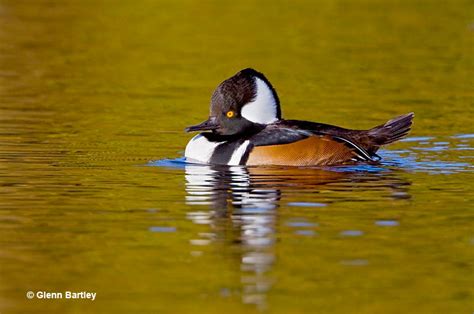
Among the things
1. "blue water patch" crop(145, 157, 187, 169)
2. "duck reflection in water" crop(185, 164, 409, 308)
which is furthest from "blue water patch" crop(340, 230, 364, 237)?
"blue water patch" crop(145, 157, 187, 169)

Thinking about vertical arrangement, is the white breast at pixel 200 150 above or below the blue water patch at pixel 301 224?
above

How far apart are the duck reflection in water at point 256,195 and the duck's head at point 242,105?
0.62 meters

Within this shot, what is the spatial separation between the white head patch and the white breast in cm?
48

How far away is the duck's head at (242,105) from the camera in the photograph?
14.0 m

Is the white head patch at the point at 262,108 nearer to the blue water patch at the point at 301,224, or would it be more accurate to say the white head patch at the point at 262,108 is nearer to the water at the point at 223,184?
the water at the point at 223,184

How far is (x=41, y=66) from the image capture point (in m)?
22.1

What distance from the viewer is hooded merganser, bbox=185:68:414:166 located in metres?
13.6

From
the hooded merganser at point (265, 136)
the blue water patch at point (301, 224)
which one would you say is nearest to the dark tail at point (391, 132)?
the hooded merganser at point (265, 136)

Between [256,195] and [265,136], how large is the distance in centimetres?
178

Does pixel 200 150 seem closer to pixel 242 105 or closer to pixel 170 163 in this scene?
pixel 170 163

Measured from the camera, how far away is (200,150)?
1401 cm

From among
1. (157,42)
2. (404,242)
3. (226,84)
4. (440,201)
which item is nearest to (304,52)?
(157,42)

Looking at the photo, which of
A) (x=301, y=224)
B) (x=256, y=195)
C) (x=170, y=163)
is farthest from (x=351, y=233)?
(x=170, y=163)

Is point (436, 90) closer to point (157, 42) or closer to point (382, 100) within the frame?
point (382, 100)
